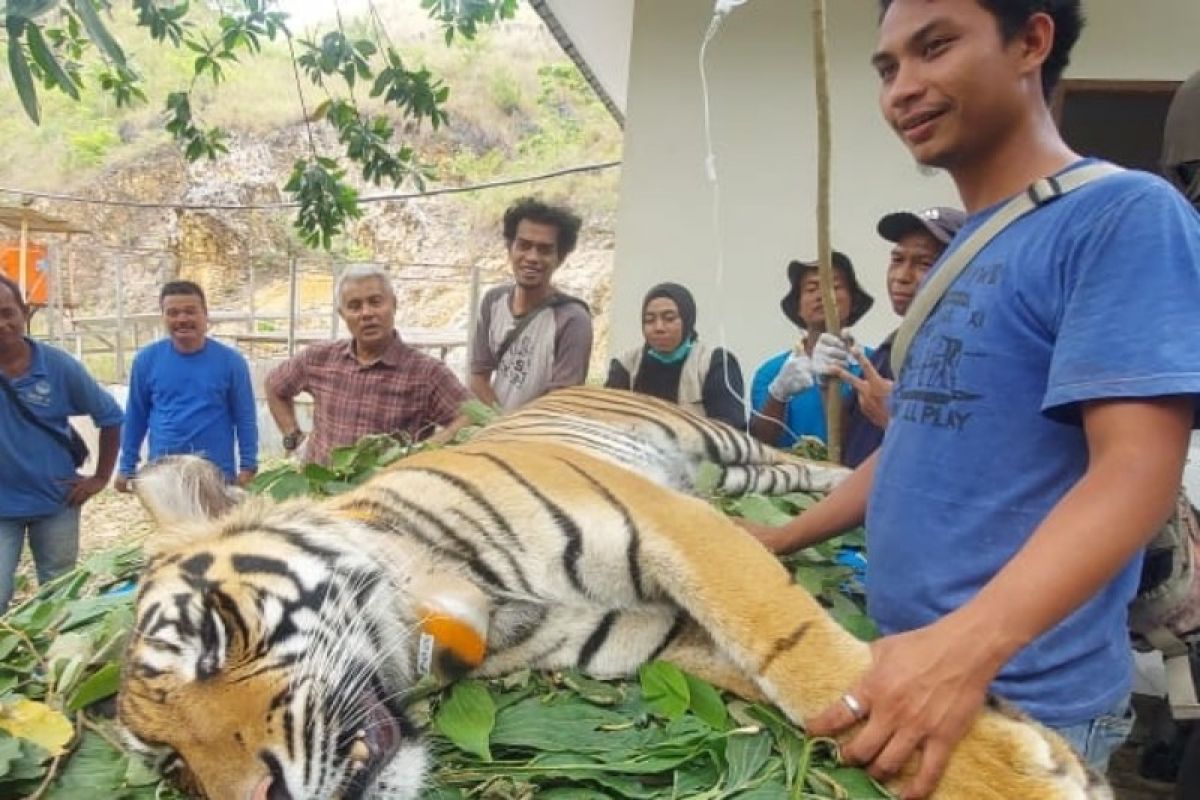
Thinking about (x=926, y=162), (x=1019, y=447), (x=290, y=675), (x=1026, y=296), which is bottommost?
(x=290, y=675)

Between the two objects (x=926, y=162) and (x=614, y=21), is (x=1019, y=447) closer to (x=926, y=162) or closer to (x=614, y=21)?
(x=926, y=162)

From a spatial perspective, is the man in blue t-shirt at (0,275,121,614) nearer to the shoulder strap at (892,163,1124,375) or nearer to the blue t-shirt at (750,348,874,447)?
the blue t-shirt at (750,348,874,447)

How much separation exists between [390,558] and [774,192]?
14.4 feet

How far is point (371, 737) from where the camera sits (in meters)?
1.35

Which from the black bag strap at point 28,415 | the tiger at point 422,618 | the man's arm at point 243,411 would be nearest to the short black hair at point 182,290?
the man's arm at point 243,411

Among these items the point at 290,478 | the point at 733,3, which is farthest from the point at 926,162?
the point at 290,478

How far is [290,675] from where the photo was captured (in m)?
1.35

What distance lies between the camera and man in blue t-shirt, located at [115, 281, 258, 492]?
5.07 meters

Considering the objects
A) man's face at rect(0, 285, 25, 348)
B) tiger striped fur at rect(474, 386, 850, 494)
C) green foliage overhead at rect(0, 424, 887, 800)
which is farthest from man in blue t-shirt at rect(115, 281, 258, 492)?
green foliage overhead at rect(0, 424, 887, 800)

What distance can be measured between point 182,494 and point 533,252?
8.45ft

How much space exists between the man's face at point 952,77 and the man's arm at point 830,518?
2.20 feet

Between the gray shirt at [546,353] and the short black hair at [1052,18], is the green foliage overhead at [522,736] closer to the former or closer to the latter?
the short black hair at [1052,18]

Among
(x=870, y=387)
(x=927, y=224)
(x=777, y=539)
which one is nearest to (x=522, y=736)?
(x=777, y=539)

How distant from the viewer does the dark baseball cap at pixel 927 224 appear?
2.81 meters
